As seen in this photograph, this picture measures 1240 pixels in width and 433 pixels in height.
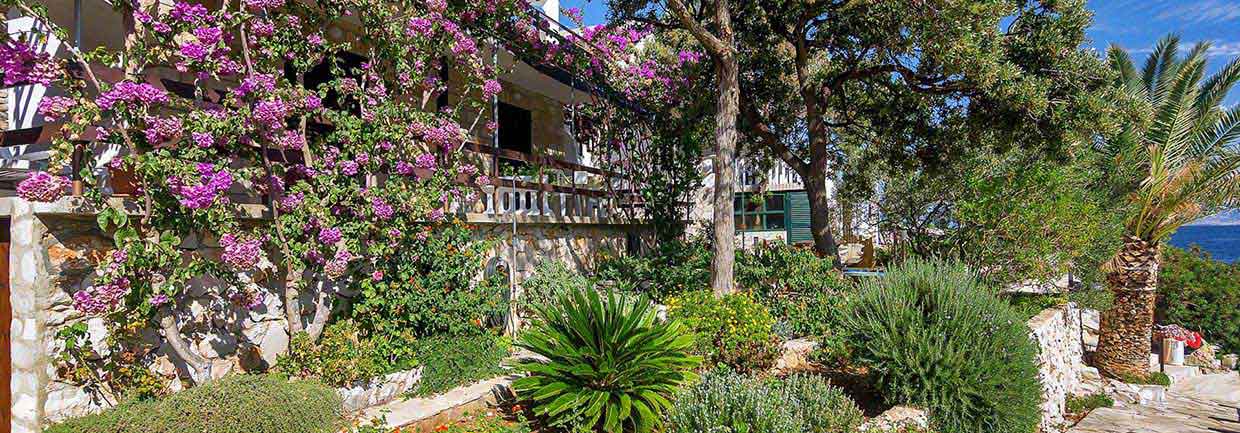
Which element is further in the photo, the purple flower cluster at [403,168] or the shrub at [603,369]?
the purple flower cluster at [403,168]

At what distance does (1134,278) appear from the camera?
12.5 m

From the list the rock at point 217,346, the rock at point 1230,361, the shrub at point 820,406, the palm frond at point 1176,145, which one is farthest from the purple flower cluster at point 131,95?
the rock at point 1230,361

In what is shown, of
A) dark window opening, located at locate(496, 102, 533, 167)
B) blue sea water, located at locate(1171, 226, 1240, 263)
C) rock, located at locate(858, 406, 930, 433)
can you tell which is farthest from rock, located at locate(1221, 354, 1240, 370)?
blue sea water, located at locate(1171, 226, 1240, 263)

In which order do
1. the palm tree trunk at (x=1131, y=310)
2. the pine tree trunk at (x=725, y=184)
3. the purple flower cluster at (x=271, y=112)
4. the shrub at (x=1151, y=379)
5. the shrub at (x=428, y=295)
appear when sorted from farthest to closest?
the shrub at (x=1151, y=379)
the palm tree trunk at (x=1131, y=310)
the pine tree trunk at (x=725, y=184)
the shrub at (x=428, y=295)
the purple flower cluster at (x=271, y=112)

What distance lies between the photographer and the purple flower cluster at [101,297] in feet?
13.4

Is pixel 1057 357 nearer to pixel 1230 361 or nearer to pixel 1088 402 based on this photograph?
pixel 1088 402

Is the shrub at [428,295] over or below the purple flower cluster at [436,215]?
below

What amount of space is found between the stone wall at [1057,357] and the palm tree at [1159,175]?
2.27 m

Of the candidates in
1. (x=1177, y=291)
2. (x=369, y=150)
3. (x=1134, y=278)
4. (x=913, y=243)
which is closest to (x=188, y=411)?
(x=369, y=150)

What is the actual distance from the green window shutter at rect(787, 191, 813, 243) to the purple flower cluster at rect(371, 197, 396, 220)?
16.4 m

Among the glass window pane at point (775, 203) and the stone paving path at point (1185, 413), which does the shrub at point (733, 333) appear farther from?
the glass window pane at point (775, 203)

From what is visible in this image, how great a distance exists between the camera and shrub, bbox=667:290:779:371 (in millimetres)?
6459

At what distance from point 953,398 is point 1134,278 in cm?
970

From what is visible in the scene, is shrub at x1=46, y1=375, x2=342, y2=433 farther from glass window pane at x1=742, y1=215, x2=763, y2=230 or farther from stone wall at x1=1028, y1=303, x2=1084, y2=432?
glass window pane at x1=742, y1=215, x2=763, y2=230
